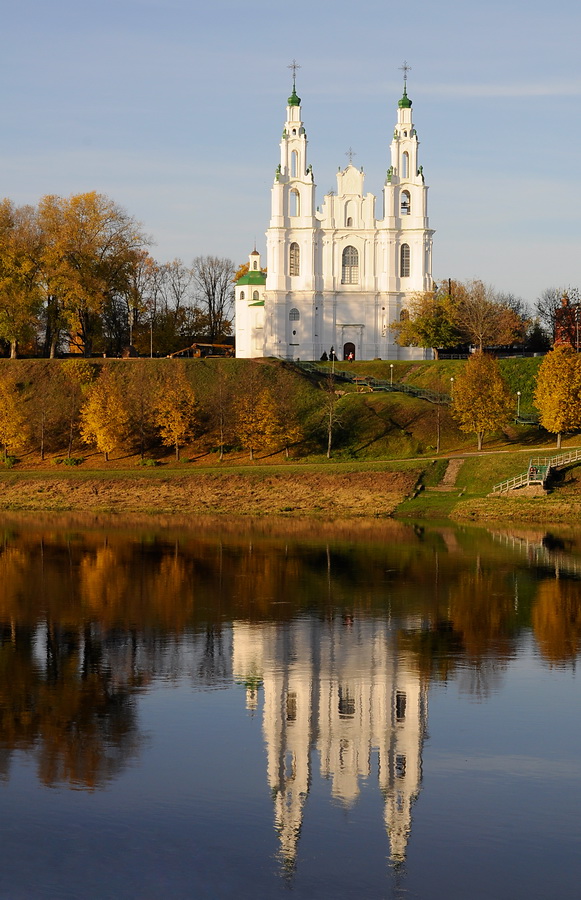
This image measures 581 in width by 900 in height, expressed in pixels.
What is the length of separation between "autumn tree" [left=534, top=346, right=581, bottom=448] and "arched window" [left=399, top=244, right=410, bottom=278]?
29.8 meters

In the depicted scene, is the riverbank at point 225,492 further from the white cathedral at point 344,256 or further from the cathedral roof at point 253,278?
the cathedral roof at point 253,278

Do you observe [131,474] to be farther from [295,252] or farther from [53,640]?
[53,640]

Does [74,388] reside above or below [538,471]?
above

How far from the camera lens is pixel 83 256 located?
9331cm

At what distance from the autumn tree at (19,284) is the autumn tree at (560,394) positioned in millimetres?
42257

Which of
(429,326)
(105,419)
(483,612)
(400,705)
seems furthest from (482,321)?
(400,705)

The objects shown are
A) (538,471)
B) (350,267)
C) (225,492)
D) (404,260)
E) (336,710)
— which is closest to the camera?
(336,710)

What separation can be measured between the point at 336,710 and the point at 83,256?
74.6 m

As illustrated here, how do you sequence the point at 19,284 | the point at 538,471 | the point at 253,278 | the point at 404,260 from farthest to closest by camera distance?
the point at 253,278
the point at 404,260
the point at 19,284
the point at 538,471

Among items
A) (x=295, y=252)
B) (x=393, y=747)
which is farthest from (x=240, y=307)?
(x=393, y=747)

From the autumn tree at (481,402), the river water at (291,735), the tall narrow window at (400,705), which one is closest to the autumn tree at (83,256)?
the autumn tree at (481,402)

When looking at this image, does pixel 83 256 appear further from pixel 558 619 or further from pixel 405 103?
pixel 558 619

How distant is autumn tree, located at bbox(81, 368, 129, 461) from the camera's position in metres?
76.2

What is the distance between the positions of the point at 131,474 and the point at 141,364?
22.5m
